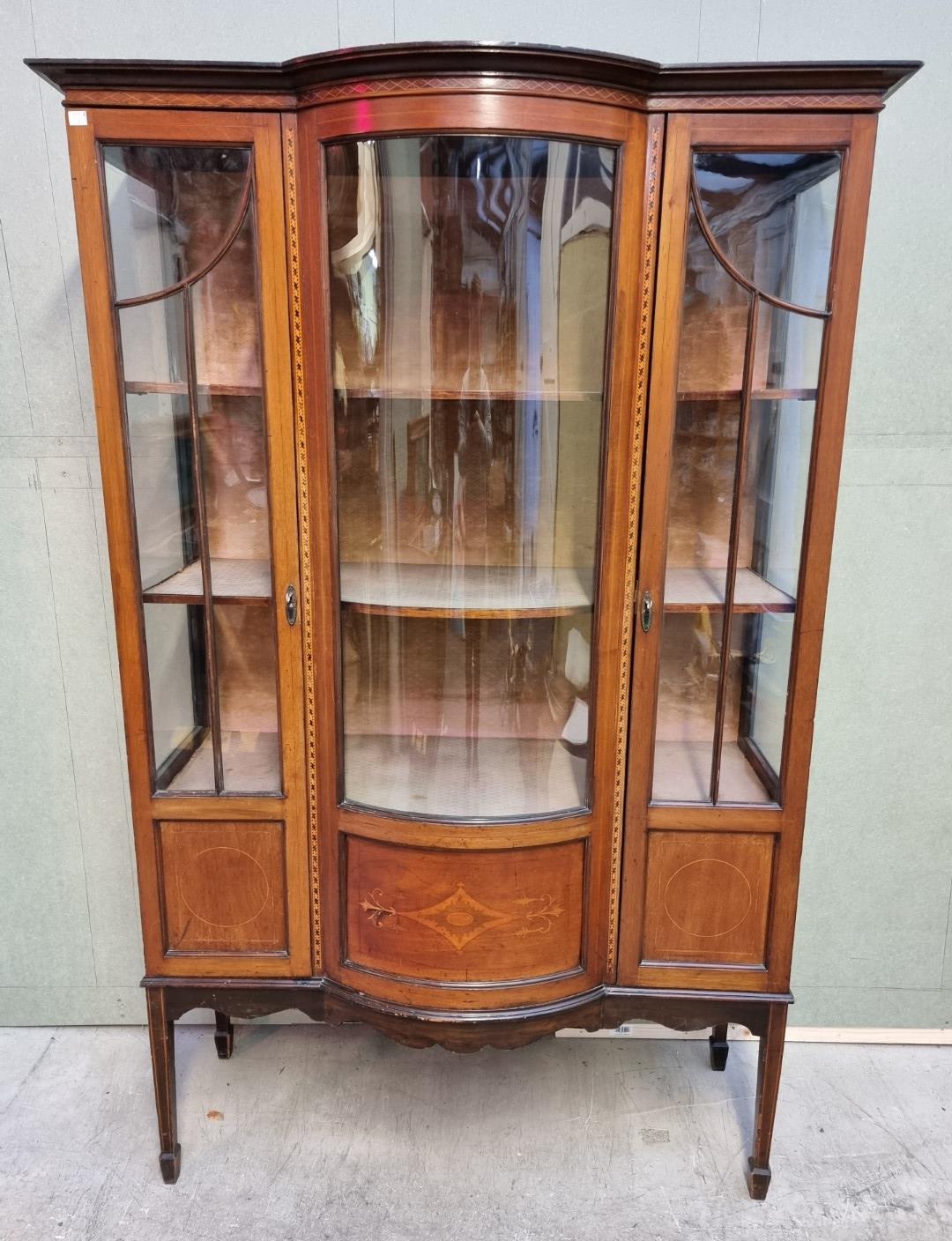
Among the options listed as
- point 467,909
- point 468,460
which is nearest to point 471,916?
point 467,909

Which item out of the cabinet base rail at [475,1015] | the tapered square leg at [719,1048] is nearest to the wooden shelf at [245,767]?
the cabinet base rail at [475,1015]

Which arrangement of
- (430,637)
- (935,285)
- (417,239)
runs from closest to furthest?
(417,239)
(430,637)
(935,285)

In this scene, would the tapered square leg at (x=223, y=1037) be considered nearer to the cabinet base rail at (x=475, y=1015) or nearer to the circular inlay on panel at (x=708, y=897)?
the cabinet base rail at (x=475, y=1015)

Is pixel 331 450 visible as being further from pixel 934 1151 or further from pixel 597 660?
pixel 934 1151

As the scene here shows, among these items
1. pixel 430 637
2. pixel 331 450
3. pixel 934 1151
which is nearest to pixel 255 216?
pixel 331 450

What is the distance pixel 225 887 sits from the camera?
1.46 meters

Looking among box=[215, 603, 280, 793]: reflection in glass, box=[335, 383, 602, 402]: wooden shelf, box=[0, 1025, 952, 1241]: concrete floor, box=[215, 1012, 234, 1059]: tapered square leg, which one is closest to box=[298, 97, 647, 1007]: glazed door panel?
box=[335, 383, 602, 402]: wooden shelf

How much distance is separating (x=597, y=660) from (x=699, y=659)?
0.64 ft

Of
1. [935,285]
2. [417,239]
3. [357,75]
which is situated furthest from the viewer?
[935,285]

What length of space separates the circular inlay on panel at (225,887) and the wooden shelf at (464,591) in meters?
0.49

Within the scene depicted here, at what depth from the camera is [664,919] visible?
1.43 metres

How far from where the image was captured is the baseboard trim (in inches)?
77.8

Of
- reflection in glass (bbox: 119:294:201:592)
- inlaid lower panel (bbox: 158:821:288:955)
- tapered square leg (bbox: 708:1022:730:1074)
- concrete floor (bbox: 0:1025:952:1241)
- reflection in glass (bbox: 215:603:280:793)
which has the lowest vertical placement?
concrete floor (bbox: 0:1025:952:1241)

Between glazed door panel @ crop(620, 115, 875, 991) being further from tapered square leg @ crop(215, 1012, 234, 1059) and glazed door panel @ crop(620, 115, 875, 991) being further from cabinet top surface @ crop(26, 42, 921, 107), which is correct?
tapered square leg @ crop(215, 1012, 234, 1059)
